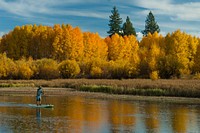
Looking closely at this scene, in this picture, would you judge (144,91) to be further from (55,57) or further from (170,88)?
(55,57)

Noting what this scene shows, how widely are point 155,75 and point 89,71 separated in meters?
24.1

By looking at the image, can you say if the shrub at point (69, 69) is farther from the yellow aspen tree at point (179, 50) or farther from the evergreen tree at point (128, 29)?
the evergreen tree at point (128, 29)

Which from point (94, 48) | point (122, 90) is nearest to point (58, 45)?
point (94, 48)

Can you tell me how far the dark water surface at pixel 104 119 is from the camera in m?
29.8

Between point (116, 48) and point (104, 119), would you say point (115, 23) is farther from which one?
point (104, 119)

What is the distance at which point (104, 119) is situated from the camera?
35.7m

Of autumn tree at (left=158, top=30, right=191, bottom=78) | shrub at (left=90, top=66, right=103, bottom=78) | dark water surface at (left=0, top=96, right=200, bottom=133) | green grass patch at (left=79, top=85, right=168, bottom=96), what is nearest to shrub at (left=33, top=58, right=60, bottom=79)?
shrub at (left=90, top=66, right=103, bottom=78)

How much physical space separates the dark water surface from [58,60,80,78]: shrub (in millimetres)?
58748

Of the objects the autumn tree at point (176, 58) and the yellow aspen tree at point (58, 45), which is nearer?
the autumn tree at point (176, 58)

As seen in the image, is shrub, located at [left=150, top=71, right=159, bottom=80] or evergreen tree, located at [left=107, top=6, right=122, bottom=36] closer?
shrub, located at [left=150, top=71, right=159, bottom=80]

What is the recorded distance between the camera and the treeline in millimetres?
100125

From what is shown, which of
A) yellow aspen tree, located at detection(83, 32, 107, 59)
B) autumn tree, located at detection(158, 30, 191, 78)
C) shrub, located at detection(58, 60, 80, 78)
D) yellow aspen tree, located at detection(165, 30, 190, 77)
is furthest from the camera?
yellow aspen tree, located at detection(83, 32, 107, 59)

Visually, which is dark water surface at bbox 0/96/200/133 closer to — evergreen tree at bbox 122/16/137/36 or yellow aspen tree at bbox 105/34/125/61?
yellow aspen tree at bbox 105/34/125/61

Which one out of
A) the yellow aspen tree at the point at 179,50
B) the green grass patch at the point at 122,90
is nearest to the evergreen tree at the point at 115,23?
the yellow aspen tree at the point at 179,50
